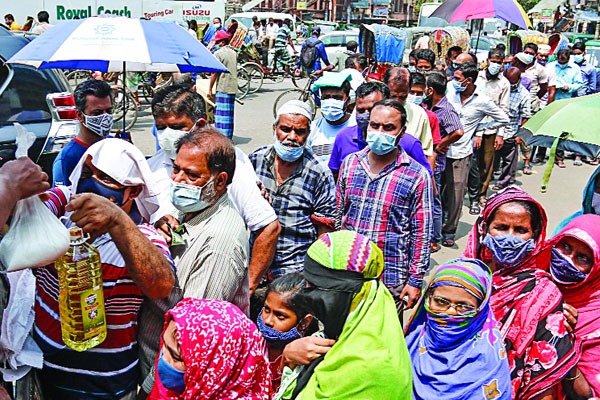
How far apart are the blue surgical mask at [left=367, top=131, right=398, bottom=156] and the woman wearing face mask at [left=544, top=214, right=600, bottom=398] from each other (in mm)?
1049

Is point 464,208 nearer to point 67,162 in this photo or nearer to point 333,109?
point 333,109

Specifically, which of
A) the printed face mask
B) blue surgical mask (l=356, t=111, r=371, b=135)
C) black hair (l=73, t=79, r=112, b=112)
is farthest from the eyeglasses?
black hair (l=73, t=79, r=112, b=112)

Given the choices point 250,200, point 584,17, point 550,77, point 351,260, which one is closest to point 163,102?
point 250,200

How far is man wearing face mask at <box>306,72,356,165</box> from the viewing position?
14.1 ft

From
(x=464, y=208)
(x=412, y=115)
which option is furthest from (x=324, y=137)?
(x=464, y=208)

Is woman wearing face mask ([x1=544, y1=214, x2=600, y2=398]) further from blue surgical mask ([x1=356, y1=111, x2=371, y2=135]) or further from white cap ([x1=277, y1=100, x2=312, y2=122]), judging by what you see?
blue surgical mask ([x1=356, y1=111, x2=371, y2=135])

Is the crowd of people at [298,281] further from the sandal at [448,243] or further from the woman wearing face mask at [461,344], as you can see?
the sandal at [448,243]

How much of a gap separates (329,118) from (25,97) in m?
2.77

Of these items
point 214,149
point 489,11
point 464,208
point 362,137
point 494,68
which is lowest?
point 464,208

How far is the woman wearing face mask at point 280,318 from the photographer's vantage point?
2389mm

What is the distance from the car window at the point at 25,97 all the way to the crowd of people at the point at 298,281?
1.68 metres

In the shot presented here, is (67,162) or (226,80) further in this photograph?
(226,80)

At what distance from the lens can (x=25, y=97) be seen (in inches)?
184

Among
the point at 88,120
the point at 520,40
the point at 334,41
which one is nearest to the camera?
the point at 88,120
